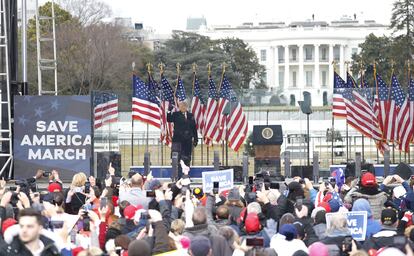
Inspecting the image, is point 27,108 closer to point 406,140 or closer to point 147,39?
point 406,140

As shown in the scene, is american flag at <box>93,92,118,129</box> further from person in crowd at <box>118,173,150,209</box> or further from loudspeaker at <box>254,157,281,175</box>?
person in crowd at <box>118,173,150,209</box>

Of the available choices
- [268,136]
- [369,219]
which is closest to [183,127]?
[268,136]

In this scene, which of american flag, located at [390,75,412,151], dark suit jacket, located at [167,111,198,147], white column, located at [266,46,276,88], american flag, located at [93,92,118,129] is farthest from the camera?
white column, located at [266,46,276,88]

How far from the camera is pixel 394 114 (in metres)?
35.2

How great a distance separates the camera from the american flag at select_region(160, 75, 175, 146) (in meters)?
35.3

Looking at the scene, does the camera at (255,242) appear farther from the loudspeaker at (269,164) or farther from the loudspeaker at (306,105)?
the loudspeaker at (306,105)

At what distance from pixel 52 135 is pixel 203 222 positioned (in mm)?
17060

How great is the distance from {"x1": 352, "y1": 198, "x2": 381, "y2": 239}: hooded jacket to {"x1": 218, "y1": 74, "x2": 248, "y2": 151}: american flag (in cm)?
1835

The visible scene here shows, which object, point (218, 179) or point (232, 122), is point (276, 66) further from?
point (218, 179)

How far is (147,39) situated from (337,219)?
5129 inches

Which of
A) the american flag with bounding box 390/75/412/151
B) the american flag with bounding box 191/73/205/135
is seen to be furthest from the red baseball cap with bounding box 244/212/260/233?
the american flag with bounding box 191/73/205/135

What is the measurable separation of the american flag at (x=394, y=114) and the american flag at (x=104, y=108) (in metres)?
6.45

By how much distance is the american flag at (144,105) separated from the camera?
116 feet

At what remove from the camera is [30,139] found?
31.4 meters
